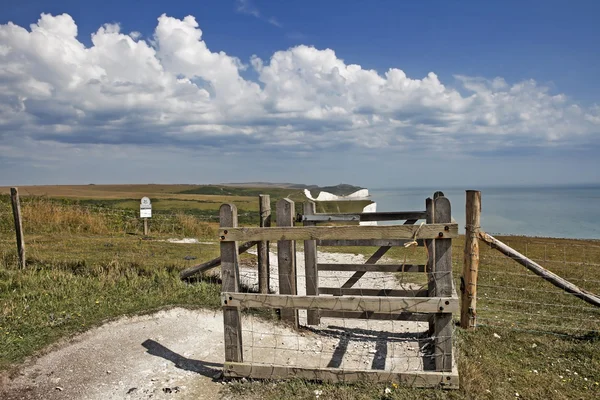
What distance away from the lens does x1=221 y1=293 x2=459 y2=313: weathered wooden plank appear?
532 centimetres

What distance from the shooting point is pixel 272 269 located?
13.4 m

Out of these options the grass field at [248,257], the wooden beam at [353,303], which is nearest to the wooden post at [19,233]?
the grass field at [248,257]

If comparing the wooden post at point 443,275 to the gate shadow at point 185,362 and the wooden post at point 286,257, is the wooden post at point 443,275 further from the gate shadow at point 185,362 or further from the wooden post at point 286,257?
the gate shadow at point 185,362

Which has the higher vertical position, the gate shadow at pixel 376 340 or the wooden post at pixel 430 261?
the wooden post at pixel 430 261

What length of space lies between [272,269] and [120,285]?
15.0 ft

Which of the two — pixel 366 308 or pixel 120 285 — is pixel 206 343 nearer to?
pixel 366 308

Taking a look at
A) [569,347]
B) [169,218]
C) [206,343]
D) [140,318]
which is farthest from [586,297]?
[169,218]

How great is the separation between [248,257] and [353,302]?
952 centimetres

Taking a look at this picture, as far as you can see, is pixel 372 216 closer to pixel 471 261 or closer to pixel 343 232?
pixel 471 261

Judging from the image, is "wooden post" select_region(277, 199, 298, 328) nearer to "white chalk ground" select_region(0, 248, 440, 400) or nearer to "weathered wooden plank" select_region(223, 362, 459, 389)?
"white chalk ground" select_region(0, 248, 440, 400)

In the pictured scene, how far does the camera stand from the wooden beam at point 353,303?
17.5 feet

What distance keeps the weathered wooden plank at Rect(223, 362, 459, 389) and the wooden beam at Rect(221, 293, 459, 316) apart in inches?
30.8

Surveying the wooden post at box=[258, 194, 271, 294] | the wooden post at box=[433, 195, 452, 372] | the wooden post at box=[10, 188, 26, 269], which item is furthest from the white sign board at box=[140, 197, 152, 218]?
the wooden post at box=[433, 195, 452, 372]

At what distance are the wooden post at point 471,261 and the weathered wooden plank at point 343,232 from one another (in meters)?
2.55
